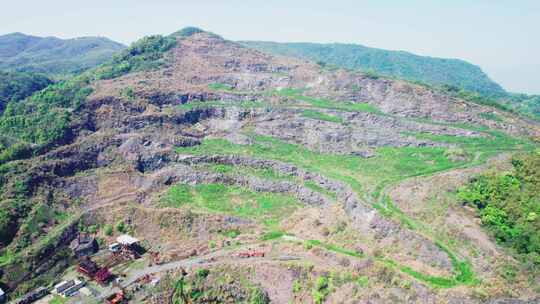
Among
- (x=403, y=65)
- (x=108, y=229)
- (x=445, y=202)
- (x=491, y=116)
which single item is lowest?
(x=108, y=229)

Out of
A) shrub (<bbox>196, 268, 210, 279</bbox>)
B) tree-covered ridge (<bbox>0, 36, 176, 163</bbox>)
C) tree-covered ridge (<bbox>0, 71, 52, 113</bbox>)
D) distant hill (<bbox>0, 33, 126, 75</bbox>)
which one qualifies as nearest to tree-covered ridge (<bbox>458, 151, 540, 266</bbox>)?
shrub (<bbox>196, 268, 210, 279</bbox>)

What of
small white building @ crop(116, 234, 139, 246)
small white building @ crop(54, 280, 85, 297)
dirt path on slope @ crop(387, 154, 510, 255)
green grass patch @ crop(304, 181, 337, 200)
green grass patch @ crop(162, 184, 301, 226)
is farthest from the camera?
green grass patch @ crop(304, 181, 337, 200)

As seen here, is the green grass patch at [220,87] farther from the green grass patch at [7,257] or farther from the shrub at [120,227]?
the green grass patch at [7,257]

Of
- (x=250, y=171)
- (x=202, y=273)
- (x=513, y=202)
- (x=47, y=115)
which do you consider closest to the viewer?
(x=202, y=273)

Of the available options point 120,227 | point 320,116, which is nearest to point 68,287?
point 120,227

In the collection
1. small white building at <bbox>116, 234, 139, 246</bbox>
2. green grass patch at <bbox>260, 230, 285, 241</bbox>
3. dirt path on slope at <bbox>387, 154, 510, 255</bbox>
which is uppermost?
dirt path on slope at <bbox>387, 154, 510, 255</bbox>

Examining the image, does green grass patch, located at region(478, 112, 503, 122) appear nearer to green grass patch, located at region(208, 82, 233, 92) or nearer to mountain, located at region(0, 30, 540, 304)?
mountain, located at region(0, 30, 540, 304)

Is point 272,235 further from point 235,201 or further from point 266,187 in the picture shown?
point 266,187
